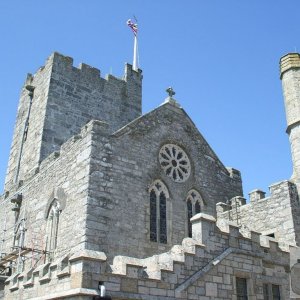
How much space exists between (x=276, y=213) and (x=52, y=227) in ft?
27.4

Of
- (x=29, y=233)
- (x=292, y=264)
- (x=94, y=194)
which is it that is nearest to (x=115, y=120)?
(x=29, y=233)

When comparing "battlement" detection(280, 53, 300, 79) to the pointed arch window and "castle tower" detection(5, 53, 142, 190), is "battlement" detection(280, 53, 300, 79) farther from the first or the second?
"castle tower" detection(5, 53, 142, 190)

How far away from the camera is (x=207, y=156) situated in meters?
19.8

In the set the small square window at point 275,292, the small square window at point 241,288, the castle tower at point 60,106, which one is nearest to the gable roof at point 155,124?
the castle tower at point 60,106

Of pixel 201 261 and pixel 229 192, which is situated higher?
pixel 229 192

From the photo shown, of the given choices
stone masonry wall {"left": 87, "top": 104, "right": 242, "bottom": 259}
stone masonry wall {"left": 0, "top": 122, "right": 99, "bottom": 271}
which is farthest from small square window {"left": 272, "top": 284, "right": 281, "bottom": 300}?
stone masonry wall {"left": 0, "top": 122, "right": 99, "bottom": 271}

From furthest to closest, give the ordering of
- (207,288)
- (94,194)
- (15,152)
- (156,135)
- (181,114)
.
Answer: (15,152)
(181,114)
(156,135)
(94,194)
(207,288)

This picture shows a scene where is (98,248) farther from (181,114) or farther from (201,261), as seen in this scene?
(181,114)

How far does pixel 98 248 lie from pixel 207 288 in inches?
167

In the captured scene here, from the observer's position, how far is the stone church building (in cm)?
1063

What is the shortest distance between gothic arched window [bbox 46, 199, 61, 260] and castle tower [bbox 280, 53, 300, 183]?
921 cm

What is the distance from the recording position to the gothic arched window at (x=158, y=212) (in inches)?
642

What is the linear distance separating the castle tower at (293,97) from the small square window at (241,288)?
6191mm

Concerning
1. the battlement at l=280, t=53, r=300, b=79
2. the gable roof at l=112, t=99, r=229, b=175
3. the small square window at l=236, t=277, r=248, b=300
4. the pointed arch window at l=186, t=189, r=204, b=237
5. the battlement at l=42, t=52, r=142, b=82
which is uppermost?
the battlement at l=42, t=52, r=142, b=82
